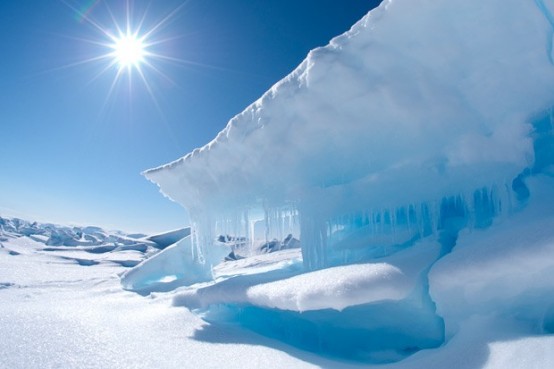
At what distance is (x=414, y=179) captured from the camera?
3.53m

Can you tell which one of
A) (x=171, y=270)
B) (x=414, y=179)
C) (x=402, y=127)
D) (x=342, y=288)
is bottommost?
(x=342, y=288)

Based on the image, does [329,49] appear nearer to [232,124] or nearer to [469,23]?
[469,23]

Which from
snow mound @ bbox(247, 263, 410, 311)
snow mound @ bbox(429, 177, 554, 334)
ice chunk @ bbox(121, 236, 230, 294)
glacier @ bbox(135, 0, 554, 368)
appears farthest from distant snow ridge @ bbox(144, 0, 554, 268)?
ice chunk @ bbox(121, 236, 230, 294)

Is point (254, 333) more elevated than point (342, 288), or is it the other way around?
point (342, 288)

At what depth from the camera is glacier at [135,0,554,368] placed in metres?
2.22

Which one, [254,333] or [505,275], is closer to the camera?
[505,275]

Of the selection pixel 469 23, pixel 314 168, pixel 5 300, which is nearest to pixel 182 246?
pixel 5 300

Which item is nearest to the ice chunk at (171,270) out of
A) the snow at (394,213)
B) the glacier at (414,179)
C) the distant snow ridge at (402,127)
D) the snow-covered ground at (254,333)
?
the snow at (394,213)

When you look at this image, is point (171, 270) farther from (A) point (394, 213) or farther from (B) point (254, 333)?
(A) point (394, 213)

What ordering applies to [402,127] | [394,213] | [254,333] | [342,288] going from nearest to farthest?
1. [342,288]
2. [402,127]
3. [254,333]
4. [394,213]

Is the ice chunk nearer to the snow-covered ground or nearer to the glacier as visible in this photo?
the snow-covered ground

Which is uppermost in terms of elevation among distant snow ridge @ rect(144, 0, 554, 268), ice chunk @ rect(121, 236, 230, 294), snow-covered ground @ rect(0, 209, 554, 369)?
distant snow ridge @ rect(144, 0, 554, 268)

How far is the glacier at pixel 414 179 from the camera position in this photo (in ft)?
7.30

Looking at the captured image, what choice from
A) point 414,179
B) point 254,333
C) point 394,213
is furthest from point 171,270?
point 414,179
